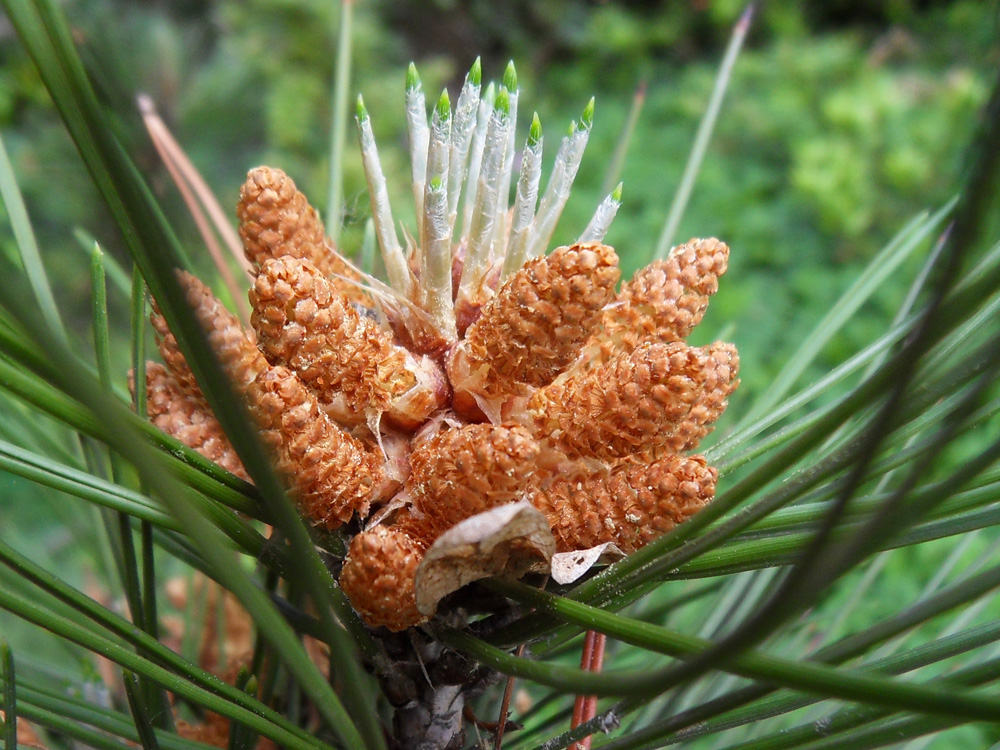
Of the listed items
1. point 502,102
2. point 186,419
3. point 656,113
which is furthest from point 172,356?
point 656,113

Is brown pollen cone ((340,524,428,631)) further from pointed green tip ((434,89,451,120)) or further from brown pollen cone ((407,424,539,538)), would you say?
pointed green tip ((434,89,451,120))

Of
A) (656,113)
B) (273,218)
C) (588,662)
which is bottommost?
(588,662)

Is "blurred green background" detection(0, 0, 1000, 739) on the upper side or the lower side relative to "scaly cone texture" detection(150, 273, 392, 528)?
upper

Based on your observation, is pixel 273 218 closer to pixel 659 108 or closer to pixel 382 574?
pixel 382 574

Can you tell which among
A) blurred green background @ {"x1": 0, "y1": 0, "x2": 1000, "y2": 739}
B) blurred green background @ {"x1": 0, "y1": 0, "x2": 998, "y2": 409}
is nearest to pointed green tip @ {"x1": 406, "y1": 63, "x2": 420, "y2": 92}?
blurred green background @ {"x1": 0, "y1": 0, "x2": 1000, "y2": 739}

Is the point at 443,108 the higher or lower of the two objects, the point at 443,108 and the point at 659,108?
the lower

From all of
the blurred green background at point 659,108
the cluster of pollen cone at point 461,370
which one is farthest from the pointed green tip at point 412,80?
the blurred green background at point 659,108

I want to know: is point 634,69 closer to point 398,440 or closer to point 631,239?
point 631,239
